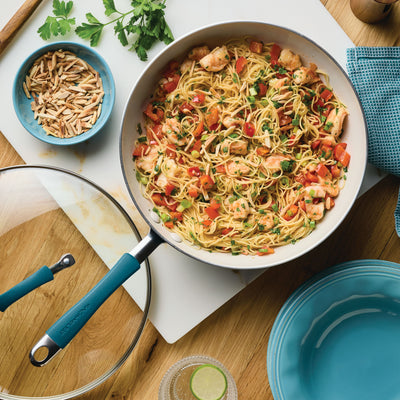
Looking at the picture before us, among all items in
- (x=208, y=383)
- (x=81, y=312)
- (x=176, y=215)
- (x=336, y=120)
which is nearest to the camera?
(x=81, y=312)

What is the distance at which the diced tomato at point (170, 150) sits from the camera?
2.22 metres

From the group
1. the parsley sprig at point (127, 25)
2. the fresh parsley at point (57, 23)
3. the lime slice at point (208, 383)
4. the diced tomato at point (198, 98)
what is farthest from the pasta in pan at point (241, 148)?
the lime slice at point (208, 383)

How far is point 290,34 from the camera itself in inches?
81.8

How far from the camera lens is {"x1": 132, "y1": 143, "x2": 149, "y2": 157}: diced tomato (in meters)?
2.20

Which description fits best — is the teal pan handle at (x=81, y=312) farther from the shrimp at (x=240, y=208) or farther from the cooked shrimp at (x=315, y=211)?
the cooked shrimp at (x=315, y=211)

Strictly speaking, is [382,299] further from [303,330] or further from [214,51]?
[214,51]

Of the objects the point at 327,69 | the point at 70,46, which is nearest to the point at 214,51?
the point at 327,69

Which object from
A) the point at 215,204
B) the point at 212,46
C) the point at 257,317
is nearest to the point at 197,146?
the point at 215,204

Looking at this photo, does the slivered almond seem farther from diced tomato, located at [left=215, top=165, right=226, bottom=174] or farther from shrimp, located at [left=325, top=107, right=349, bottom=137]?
shrimp, located at [left=325, top=107, right=349, bottom=137]

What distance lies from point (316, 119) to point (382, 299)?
1.03 m

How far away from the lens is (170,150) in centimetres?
223

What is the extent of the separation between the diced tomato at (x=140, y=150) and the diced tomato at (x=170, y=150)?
11 centimetres

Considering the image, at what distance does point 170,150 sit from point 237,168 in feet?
1.16

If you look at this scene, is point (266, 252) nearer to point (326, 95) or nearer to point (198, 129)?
point (198, 129)
